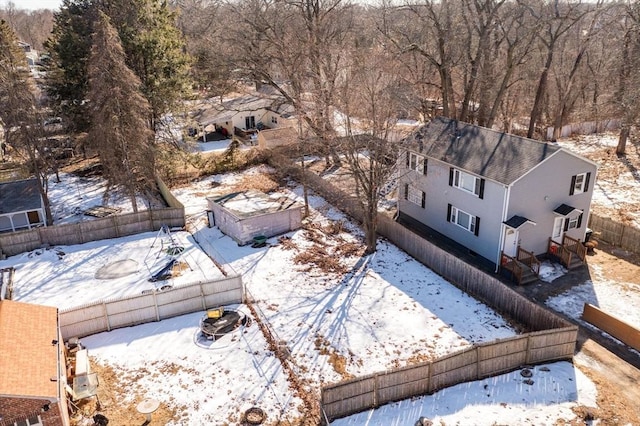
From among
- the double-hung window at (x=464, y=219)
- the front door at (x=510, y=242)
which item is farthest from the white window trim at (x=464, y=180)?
the front door at (x=510, y=242)

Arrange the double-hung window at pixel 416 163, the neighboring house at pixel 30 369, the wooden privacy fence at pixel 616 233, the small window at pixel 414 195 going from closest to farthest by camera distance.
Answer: the neighboring house at pixel 30 369 → the wooden privacy fence at pixel 616 233 → the double-hung window at pixel 416 163 → the small window at pixel 414 195

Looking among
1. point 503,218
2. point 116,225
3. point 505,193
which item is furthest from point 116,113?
point 503,218

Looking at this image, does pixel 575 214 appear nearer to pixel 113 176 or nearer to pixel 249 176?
pixel 249 176

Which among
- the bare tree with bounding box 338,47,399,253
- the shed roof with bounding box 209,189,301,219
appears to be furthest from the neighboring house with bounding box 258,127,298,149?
the bare tree with bounding box 338,47,399,253

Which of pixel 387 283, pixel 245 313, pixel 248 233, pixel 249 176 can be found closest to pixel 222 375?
pixel 245 313

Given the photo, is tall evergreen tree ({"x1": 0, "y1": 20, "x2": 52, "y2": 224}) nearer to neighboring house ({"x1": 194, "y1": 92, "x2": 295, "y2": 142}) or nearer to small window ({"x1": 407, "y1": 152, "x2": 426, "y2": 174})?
neighboring house ({"x1": 194, "y1": 92, "x2": 295, "y2": 142})

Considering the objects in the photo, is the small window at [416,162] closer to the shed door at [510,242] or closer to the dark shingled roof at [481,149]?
the dark shingled roof at [481,149]
